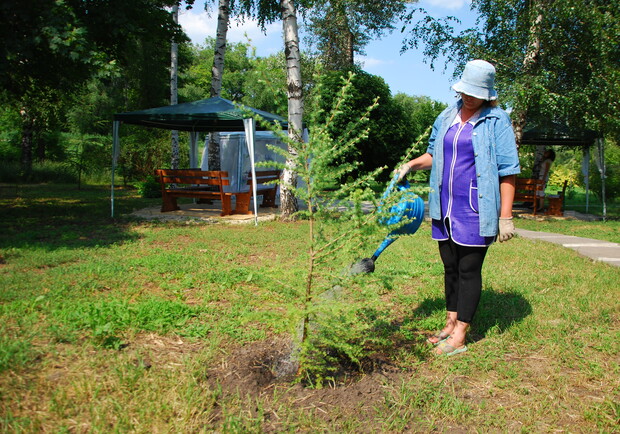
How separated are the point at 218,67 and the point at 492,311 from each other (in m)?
11.7

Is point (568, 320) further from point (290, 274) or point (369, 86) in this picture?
point (369, 86)

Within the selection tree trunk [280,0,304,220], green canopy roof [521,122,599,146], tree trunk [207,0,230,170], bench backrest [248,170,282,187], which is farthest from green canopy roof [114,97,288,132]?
green canopy roof [521,122,599,146]

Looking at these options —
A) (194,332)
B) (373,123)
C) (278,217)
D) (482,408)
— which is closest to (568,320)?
(482,408)

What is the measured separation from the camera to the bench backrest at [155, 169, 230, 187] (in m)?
9.98

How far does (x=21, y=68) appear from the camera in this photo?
8594mm

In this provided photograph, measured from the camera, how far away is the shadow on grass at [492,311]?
3631 millimetres

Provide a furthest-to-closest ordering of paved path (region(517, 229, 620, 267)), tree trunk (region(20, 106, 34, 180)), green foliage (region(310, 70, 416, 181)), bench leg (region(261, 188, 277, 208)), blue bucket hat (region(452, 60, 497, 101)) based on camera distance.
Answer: green foliage (region(310, 70, 416, 181)) → tree trunk (region(20, 106, 34, 180)) → bench leg (region(261, 188, 277, 208)) → paved path (region(517, 229, 620, 267)) → blue bucket hat (region(452, 60, 497, 101))

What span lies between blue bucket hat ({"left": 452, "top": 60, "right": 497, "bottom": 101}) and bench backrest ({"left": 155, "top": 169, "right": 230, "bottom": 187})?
24.2ft

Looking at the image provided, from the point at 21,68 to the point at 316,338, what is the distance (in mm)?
8657

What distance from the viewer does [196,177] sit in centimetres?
1029

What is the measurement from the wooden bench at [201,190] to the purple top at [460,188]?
23.7 ft

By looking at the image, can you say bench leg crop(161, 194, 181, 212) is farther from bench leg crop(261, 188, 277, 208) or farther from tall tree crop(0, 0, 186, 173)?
tall tree crop(0, 0, 186, 173)

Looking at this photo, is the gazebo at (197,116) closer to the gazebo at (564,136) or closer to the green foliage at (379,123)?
the gazebo at (564,136)

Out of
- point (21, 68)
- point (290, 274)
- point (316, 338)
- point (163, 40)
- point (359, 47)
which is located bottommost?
point (316, 338)
